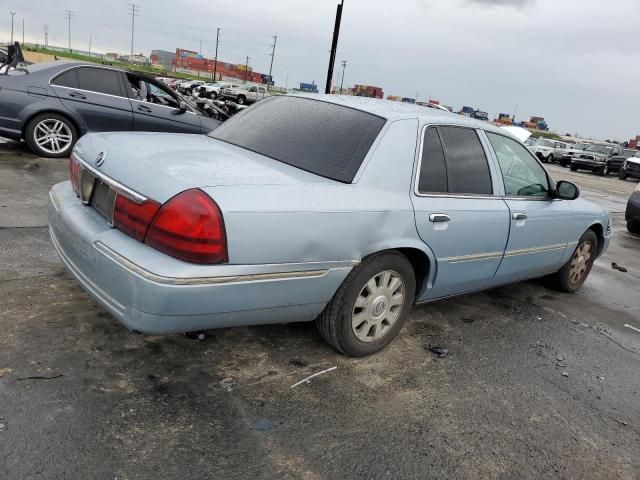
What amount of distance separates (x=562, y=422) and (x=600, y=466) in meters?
0.35

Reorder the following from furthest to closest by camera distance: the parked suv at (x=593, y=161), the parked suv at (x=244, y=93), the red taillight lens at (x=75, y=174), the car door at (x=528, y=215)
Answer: the parked suv at (x=244, y=93), the parked suv at (x=593, y=161), the car door at (x=528, y=215), the red taillight lens at (x=75, y=174)

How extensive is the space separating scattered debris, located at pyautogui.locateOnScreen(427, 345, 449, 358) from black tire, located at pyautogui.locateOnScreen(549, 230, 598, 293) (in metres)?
2.08

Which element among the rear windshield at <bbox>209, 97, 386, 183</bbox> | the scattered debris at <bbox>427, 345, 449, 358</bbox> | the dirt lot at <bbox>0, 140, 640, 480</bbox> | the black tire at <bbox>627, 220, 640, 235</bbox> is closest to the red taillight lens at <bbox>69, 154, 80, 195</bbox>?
the dirt lot at <bbox>0, 140, 640, 480</bbox>

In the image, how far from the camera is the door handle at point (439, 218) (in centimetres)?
328

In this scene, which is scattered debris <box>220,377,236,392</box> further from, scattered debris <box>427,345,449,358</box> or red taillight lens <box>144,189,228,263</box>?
scattered debris <box>427,345,449,358</box>

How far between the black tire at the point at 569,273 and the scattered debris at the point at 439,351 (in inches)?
81.8

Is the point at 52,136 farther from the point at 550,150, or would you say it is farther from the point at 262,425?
the point at 550,150

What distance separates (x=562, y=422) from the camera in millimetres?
2922

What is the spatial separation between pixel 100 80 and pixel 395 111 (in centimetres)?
652

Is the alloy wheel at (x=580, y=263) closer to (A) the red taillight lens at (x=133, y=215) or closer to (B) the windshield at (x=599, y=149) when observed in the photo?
(A) the red taillight lens at (x=133, y=215)

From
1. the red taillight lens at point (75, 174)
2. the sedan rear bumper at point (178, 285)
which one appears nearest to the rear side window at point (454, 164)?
the sedan rear bumper at point (178, 285)

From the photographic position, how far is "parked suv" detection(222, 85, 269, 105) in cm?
4264

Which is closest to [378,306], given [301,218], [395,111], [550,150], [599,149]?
[301,218]

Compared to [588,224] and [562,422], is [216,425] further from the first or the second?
[588,224]
